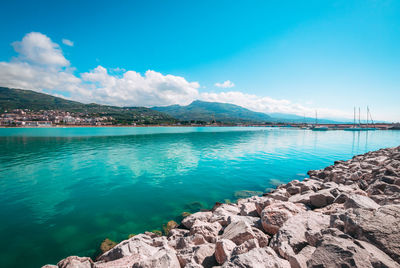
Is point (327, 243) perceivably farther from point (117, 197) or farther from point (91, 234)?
point (117, 197)

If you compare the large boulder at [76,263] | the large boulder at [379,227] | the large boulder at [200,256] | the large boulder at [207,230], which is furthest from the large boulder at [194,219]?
the large boulder at [379,227]

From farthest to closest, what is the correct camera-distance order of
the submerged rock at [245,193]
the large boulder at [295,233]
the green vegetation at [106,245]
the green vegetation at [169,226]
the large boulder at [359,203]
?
the submerged rock at [245,193], the green vegetation at [169,226], the green vegetation at [106,245], the large boulder at [359,203], the large boulder at [295,233]

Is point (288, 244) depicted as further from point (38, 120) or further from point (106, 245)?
point (38, 120)

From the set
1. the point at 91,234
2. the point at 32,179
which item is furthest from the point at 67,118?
the point at 91,234

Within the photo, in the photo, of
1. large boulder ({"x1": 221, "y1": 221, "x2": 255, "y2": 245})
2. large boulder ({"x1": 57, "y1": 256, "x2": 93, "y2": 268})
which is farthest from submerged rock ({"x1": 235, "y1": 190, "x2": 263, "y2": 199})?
large boulder ({"x1": 57, "y1": 256, "x2": 93, "y2": 268})

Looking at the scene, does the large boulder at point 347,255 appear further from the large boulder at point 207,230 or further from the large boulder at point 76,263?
the large boulder at point 76,263

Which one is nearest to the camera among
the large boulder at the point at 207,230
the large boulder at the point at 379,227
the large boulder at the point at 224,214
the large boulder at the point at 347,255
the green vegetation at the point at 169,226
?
the large boulder at the point at 347,255

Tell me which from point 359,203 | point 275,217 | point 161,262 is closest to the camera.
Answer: point 161,262

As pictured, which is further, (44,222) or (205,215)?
(44,222)

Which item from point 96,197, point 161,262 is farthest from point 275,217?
point 96,197

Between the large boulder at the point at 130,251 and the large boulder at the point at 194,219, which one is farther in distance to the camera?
the large boulder at the point at 194,219

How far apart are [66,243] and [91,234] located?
956 millimetres

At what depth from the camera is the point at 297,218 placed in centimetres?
536

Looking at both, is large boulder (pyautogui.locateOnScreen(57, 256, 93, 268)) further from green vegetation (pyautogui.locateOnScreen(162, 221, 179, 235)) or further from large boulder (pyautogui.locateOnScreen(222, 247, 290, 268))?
large boulder (pyautogui.locateOnScreen(222, 247, 290, 268))
